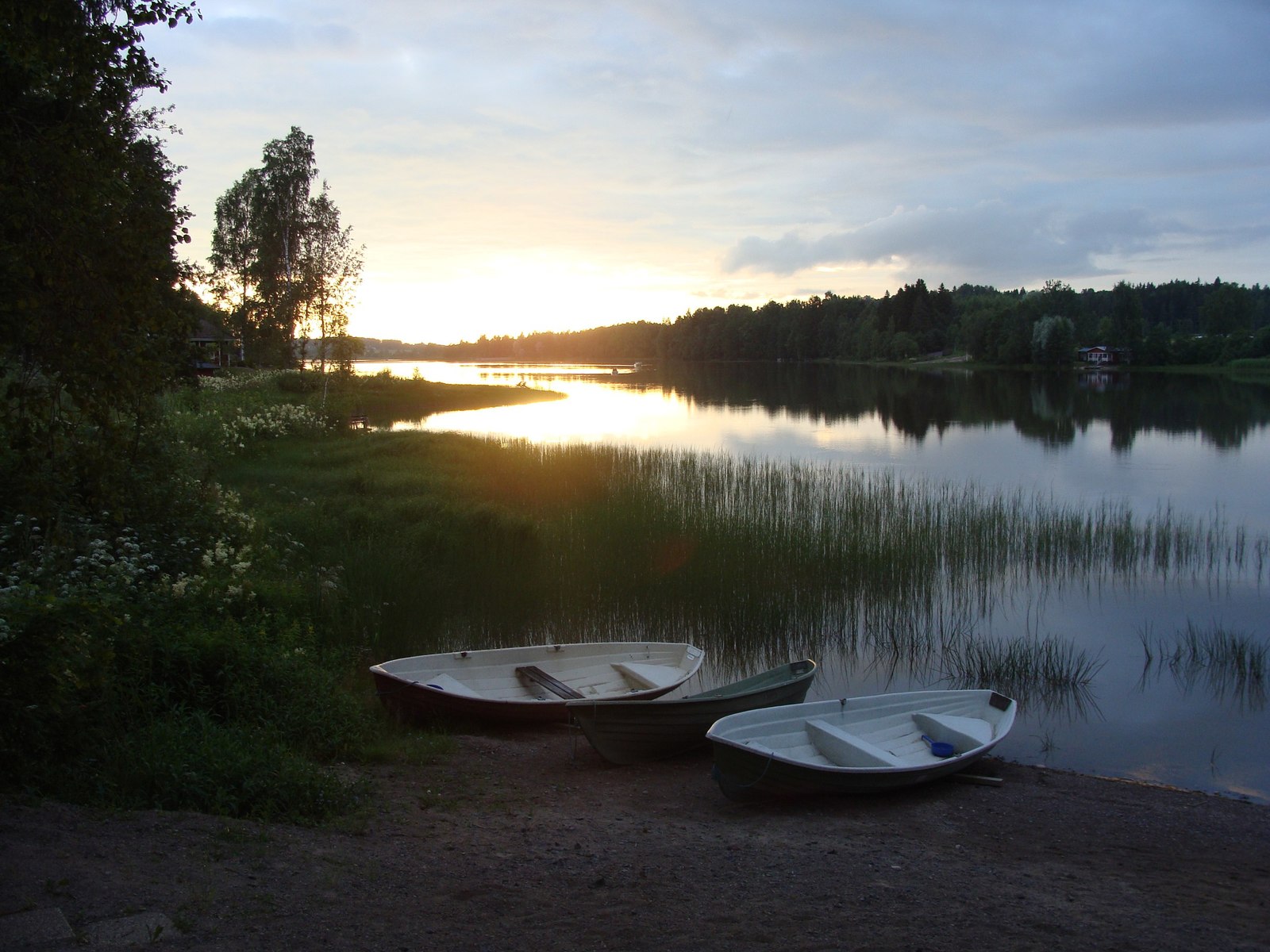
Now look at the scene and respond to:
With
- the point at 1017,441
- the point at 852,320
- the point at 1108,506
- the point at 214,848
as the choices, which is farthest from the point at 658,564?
the point at 852,320

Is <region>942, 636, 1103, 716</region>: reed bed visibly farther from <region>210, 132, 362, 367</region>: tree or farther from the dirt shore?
<region>210, 132, 362, 367</region>: tree

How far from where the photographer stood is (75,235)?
457cm

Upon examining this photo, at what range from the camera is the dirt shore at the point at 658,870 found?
4.44 m

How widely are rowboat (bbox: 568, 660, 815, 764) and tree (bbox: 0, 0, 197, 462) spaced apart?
4.53 metres

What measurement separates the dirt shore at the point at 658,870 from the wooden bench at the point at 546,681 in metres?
1.40

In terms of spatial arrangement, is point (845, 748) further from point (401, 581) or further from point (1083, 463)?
point (1083, 463)

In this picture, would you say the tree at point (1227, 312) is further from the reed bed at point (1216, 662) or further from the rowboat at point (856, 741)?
the rowboat at point (856, 741)

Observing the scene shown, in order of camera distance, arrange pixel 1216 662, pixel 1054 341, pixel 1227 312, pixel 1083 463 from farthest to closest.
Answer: pixel 1227 312 → pixel 1054 341 → pixel 1083 463 → pixel 1216 662

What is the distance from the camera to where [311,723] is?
23.7 ft

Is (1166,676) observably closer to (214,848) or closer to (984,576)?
(984,576)

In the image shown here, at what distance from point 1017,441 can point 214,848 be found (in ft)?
115

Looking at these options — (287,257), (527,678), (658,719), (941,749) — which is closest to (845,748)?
(941,749)

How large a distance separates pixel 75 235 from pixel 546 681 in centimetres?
608

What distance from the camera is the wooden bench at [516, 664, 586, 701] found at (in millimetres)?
9125
